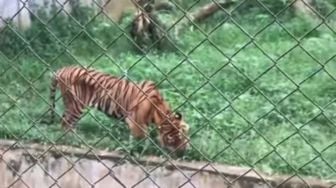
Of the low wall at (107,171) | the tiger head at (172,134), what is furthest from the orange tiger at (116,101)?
the low wall at (107,171)

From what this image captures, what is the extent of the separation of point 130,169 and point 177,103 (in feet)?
3.16

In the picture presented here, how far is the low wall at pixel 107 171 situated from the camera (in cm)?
355

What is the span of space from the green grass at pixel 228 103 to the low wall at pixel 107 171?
0.31 ft

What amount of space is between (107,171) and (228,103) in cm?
74

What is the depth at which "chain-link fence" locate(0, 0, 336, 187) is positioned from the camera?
11.0ft

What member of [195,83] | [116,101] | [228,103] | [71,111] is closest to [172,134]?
[116,101]

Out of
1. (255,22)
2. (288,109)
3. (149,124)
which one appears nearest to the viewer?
(149,124)

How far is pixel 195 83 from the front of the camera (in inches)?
191

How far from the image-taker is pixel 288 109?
173 inches

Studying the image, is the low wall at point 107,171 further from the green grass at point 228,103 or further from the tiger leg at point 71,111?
the tiger leg at point 71,111

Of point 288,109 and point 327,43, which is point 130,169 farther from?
point 327,43

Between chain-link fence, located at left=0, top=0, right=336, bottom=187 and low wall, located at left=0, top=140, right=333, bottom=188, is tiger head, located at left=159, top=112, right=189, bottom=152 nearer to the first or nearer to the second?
chain-link fence, located at left=0, top=0, right=336, bottom=187

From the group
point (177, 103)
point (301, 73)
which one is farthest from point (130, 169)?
point (301, 73)

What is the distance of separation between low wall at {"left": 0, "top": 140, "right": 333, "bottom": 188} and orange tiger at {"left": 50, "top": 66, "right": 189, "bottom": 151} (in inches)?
9.3
